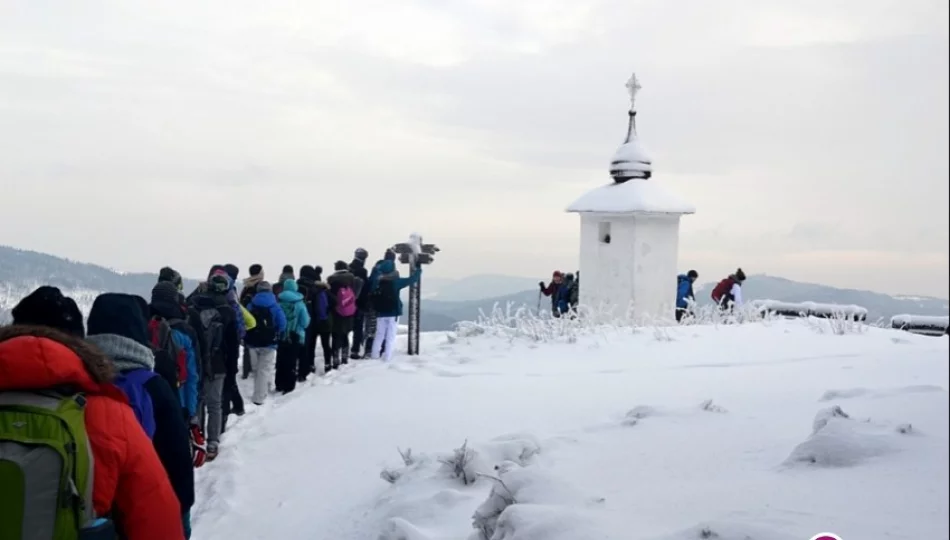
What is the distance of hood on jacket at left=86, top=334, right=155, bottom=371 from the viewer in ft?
11.8

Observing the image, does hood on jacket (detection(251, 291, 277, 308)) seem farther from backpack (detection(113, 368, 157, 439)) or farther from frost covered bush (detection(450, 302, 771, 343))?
backpack (detection(113, 368, 157, 439))

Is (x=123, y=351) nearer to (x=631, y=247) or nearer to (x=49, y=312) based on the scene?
(x=49, y=312)

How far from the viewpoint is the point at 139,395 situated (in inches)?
141

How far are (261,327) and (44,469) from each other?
25.6ft

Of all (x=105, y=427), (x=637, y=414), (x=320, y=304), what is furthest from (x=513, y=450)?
(x=320, y=304)

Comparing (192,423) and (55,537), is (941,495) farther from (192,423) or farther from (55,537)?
(192,423)

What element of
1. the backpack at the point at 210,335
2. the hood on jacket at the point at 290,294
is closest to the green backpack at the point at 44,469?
the backpack at the point at 210,335

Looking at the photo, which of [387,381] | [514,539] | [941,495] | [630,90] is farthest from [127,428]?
[630,90]

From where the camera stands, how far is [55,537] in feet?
9.33

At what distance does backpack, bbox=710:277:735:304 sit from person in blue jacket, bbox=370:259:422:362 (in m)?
7.52

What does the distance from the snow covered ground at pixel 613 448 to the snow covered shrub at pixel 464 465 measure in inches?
0.5

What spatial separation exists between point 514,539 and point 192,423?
162 inches

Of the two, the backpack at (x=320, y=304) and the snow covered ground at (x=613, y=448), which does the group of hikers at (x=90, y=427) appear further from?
the backpack at (x=320, y=304)

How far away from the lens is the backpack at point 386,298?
534 inches
